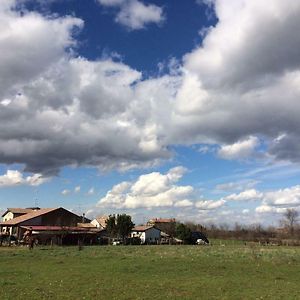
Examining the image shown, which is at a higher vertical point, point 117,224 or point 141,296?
point 117,224

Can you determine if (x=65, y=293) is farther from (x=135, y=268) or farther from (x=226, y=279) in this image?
(x=135, y=268)

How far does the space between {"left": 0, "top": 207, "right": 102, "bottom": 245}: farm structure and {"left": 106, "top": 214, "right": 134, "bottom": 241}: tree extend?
369 centimetres

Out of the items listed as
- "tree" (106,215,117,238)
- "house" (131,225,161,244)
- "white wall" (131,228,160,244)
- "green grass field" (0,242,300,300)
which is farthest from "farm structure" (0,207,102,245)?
"green grass field" (0,242,300,300)

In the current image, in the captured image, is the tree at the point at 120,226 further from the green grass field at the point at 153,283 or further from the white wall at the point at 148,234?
the green grass field at the point at 153,283

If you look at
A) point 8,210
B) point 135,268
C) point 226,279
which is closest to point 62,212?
point 8,210

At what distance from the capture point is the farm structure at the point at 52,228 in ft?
289

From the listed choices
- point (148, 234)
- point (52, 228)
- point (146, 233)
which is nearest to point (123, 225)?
point (52, 228)

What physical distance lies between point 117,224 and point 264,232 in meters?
93.8

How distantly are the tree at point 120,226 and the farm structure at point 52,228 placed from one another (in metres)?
3.69

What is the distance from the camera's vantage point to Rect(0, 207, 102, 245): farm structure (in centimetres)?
8819

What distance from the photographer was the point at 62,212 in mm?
111500

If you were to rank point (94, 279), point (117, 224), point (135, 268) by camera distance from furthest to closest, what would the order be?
point (117, 224) → point (135, 268) → point (94, 279)

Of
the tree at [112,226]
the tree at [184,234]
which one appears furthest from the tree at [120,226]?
the tree at [184,234]

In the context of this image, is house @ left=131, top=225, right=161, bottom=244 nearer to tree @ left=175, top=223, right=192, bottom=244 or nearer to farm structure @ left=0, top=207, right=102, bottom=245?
tree @ left=175, top=223, right=192, bottom=244
